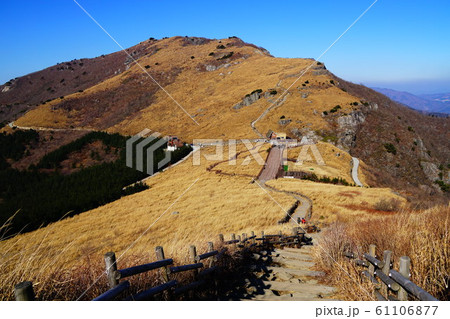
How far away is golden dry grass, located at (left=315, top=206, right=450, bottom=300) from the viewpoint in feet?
16.0

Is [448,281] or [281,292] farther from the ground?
[448,281]

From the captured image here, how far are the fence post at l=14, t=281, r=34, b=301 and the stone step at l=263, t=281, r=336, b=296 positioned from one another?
5099 millimetres

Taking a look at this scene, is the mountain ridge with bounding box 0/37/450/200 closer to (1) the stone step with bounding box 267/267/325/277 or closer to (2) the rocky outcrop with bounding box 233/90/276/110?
(2) the rocky outcrop with bounding box 233/90/276/110

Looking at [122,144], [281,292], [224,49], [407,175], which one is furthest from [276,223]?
[224,49]

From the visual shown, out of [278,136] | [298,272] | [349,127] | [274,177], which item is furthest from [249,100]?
[298,272]

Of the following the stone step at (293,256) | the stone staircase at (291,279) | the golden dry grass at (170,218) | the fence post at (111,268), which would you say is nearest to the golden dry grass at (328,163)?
the golden dry grass at (170,218)

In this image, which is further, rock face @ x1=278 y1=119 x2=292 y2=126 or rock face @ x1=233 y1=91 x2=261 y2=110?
rock face @ x1=233 y1=91 x2=261 y2=110

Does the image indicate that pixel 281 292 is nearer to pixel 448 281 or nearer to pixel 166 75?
pixel 448 281

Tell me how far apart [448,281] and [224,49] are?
142m

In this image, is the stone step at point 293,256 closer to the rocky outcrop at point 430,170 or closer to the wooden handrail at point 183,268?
the wooden handrail at point 183,268

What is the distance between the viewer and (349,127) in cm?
6056

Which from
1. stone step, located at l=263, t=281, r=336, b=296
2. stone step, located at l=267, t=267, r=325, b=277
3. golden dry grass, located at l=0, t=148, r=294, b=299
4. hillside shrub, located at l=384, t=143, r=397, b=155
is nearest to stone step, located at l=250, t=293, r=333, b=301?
stone step, located at l=263, t=281, r=336, b=296

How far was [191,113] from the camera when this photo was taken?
86750 mm

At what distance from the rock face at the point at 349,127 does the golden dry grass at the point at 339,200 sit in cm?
2663
